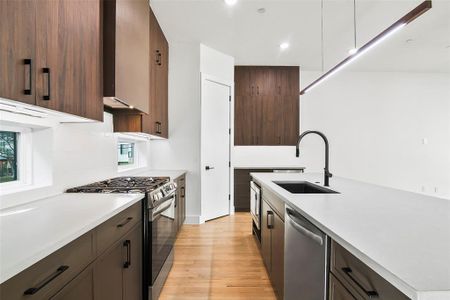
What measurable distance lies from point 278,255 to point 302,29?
10.4 ft

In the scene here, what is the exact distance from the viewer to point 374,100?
562 centimetres

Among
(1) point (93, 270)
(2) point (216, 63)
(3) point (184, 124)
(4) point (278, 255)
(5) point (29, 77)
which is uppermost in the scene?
(2) point (216, 63)

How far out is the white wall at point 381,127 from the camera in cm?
560

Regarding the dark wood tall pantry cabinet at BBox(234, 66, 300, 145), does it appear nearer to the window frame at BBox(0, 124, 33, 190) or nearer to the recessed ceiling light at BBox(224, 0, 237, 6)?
the recessed ceiling light at BBox(224, 0, 237, 6)

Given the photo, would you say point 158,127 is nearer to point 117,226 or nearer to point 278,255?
point 117,226

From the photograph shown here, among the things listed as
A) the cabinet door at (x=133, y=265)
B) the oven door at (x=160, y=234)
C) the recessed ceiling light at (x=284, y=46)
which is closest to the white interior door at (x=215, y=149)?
the recessed ceiling light at (x=284, y=46)

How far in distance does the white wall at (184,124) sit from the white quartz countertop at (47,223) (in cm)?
236

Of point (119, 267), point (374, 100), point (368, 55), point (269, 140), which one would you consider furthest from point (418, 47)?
point (119, 267)

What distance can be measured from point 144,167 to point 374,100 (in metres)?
5.13

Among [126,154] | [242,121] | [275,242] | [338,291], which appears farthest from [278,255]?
[242,121]

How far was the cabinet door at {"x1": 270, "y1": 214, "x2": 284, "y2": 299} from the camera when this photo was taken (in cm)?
173

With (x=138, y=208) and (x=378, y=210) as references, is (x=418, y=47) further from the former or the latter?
(x=138, y=208)

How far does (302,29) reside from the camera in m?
3.62

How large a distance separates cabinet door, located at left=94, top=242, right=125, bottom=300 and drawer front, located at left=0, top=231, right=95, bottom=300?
0.12 metres
